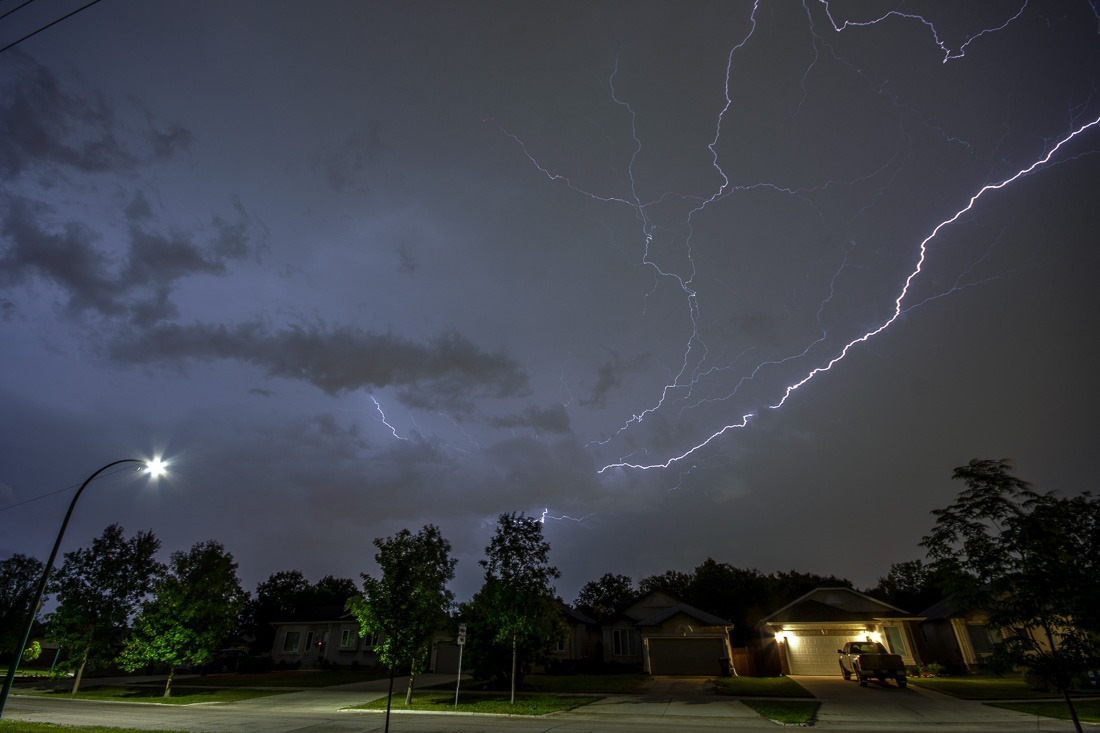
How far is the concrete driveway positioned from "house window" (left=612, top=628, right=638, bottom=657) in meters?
19.4

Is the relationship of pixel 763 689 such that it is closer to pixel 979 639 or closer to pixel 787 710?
pixel 787 710

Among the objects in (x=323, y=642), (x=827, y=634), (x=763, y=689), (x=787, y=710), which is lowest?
(x=763, y=689)

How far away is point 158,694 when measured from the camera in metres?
21.4

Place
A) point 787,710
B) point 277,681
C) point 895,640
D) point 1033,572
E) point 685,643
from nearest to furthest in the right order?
point 1033,572 < point 787,710 < point 277,681 < point 895,640 < point 685,643

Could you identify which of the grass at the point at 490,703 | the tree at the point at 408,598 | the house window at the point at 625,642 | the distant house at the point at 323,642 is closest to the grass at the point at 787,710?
the grass at the point at 490,703

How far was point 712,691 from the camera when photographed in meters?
21.8

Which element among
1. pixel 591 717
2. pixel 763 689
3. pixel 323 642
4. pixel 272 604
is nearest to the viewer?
pixel 591 717

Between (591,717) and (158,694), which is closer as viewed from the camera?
(591,717)

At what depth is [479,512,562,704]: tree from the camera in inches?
739

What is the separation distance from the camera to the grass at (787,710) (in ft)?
43.7

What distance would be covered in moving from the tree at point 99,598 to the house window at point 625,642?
30913 millimetres

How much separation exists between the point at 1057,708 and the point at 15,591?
71.5 m

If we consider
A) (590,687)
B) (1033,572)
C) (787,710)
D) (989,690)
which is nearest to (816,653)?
(989,690)

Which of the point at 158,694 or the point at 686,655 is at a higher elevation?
the point at 686,655
